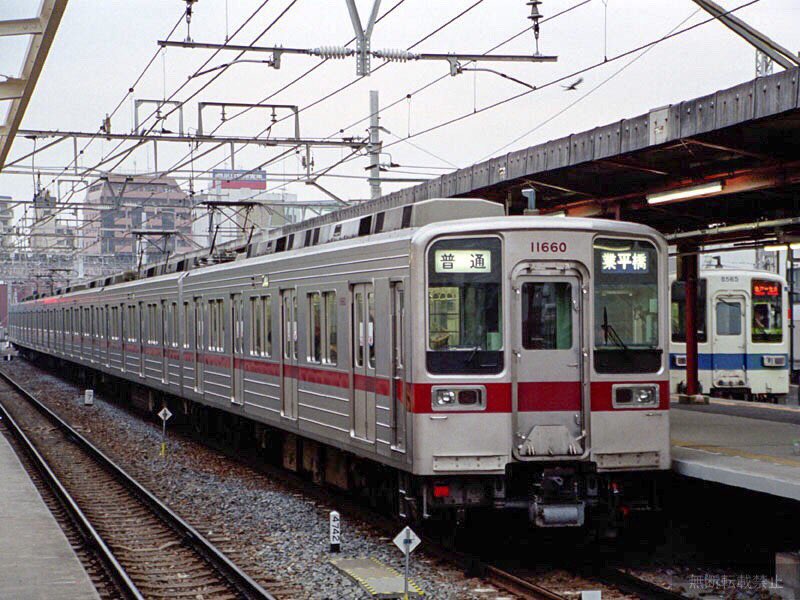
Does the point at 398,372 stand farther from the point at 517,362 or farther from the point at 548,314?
the point at 548,314

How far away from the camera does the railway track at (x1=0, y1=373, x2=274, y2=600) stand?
365 inches

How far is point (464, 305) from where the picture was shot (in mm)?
9164

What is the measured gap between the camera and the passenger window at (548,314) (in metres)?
9.24

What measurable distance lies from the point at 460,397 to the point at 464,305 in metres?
0.71

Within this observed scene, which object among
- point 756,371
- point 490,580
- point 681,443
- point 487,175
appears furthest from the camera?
point 756,371

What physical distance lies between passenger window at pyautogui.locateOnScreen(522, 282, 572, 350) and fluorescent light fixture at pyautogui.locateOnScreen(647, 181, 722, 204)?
10.6 ft

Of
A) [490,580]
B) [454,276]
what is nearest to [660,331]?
[454,276]

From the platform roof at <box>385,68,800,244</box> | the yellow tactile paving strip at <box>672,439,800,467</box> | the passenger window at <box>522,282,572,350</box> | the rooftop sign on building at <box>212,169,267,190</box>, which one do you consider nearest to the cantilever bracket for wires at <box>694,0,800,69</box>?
the platform roof at <box>385,68,800,244</box>

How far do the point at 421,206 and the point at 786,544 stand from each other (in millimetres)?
3868

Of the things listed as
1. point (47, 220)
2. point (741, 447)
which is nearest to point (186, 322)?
point (741, 447)

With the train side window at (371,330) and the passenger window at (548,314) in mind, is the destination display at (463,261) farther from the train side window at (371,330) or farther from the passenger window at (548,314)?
the train side window at (371,330)

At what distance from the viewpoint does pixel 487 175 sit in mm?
13664

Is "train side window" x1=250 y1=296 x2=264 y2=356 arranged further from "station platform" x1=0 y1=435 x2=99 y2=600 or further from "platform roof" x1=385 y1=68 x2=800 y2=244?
"station platform" x1=0 y1=435 x2=99 y2=600

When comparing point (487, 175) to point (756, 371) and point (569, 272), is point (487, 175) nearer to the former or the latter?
point (569, 272)
